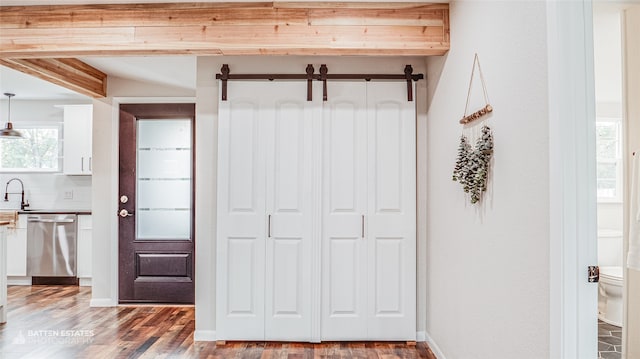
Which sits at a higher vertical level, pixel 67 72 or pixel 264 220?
pixel 67 72

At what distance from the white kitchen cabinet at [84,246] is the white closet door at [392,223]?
12.0ft

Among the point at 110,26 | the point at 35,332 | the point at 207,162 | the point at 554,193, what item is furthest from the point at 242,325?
the point at 554,193

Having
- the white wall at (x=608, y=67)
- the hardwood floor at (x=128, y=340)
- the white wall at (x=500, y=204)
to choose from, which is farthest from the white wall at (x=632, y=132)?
the hardwood floor at (x=128, y=340)

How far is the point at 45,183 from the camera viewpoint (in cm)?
582

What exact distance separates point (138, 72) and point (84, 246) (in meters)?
2.35

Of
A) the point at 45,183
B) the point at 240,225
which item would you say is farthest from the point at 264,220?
the point at 45,183

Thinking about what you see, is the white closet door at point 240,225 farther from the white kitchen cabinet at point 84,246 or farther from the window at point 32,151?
the window at point 32,151

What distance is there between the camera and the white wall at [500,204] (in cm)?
170

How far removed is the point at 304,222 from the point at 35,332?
2.39m

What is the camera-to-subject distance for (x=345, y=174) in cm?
336

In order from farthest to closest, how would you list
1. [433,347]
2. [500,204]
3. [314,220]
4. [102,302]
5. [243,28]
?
[102,302], [314,220], [433,347], [243,28], [500,204]

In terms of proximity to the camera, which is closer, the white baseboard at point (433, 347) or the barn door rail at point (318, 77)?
the white baseboard at point (433, 347)

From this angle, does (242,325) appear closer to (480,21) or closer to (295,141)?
(295,141)

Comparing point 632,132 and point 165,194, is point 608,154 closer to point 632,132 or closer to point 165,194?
point 632,132
